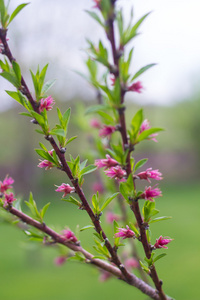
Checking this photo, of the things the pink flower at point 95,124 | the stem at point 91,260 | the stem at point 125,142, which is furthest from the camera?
the pink flower at point 95,124

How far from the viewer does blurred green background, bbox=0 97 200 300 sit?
11.6 feet

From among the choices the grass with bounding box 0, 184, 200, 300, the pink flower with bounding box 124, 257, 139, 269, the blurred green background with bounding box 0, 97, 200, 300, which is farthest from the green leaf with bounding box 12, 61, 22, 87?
the grass with bounding box 0, 184, 200, 300

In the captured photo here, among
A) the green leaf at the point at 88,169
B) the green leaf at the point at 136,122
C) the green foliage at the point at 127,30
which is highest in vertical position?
the green foliage at the point at 127,30

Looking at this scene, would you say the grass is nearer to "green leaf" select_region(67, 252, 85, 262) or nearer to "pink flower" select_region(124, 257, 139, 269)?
"pink flower" select_region(124, 257, 139, 269)

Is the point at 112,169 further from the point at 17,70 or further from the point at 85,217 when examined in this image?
the point at 85,217

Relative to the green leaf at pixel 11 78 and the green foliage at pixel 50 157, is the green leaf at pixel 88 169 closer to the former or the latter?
the green foliage at pixel 50 157

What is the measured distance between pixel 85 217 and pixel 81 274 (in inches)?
110

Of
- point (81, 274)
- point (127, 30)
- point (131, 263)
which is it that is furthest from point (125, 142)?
point (81, 274)

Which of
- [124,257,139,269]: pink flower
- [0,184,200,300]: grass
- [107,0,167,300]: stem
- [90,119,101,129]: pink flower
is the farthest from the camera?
[0,184,200,300]: grass

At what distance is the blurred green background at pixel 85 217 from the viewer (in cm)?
355

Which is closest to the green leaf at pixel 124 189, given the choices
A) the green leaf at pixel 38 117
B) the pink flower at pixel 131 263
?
the green leaf at pixel 38 117

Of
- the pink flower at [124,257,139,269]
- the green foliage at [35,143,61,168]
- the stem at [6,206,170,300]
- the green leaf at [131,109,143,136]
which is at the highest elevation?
the green leaf at [131,109,143,136]

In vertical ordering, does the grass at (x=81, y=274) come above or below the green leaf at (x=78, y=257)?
below

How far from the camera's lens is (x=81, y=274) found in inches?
165
